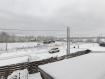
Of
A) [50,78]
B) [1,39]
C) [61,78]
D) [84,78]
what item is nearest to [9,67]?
[50,78]

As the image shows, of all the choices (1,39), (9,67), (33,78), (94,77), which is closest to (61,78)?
(94,77)

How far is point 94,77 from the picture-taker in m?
3.26

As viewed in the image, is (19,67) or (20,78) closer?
(20,78)

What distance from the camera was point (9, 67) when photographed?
23.9 feet

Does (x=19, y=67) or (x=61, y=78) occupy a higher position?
(x=61, y=78)

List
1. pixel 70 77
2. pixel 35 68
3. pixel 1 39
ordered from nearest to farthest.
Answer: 1. pixel 70 77
2. pixel 35 68
3. pixel 1 39

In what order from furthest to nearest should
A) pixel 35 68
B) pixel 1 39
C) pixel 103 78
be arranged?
pixel 1 39 → pixel 35 68 → pixel 103 78

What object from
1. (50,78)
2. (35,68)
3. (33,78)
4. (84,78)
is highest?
(84,78)

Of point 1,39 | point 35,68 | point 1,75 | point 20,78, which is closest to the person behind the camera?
point 20,78

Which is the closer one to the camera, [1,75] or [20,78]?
[20,78]

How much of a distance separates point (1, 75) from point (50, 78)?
6.60 meters

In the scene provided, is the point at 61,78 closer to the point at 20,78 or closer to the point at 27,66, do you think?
the point at 20,78

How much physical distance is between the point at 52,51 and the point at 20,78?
45.2 ft

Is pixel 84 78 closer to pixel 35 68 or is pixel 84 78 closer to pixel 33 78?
pixel 33 78
